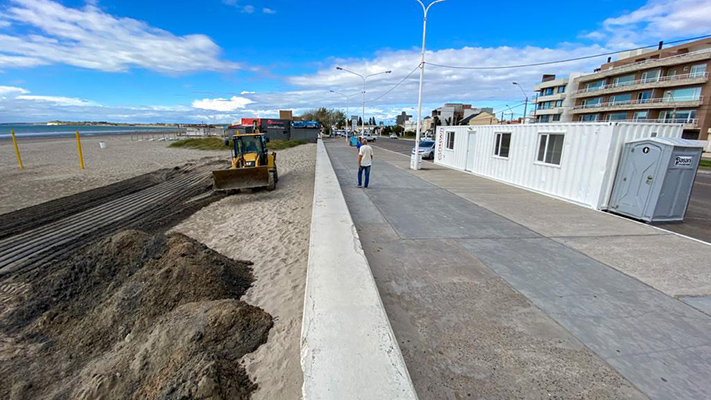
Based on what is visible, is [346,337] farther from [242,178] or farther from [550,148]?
[550,148]

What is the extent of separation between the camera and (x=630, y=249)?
530cm

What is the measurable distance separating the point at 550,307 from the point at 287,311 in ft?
9.88

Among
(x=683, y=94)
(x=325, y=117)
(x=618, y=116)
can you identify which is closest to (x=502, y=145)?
(x=683, y=94)

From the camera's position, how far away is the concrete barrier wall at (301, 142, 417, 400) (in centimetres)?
201

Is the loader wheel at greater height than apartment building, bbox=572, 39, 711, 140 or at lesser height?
lesser

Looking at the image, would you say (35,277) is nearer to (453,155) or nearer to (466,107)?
(453,155)

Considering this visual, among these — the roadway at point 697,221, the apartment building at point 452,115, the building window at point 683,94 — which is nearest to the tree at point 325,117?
the apartment building at point 452,115

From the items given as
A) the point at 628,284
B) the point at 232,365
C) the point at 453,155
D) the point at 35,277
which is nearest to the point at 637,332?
the point at 628,284

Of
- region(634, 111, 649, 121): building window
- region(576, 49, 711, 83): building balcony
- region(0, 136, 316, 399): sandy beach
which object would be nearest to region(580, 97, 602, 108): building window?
region(576, 49, 711, 83): building balcony

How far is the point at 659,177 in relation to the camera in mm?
6926

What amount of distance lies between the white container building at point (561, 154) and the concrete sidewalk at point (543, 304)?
144cm

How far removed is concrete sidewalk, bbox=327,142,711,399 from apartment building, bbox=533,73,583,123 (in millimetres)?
61202

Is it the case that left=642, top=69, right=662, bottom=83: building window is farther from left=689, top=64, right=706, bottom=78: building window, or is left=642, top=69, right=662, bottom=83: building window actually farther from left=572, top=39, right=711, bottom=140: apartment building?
left=689, top=64, right=706, bottom=78: building window

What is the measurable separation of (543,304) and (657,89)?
5728 centimetres
